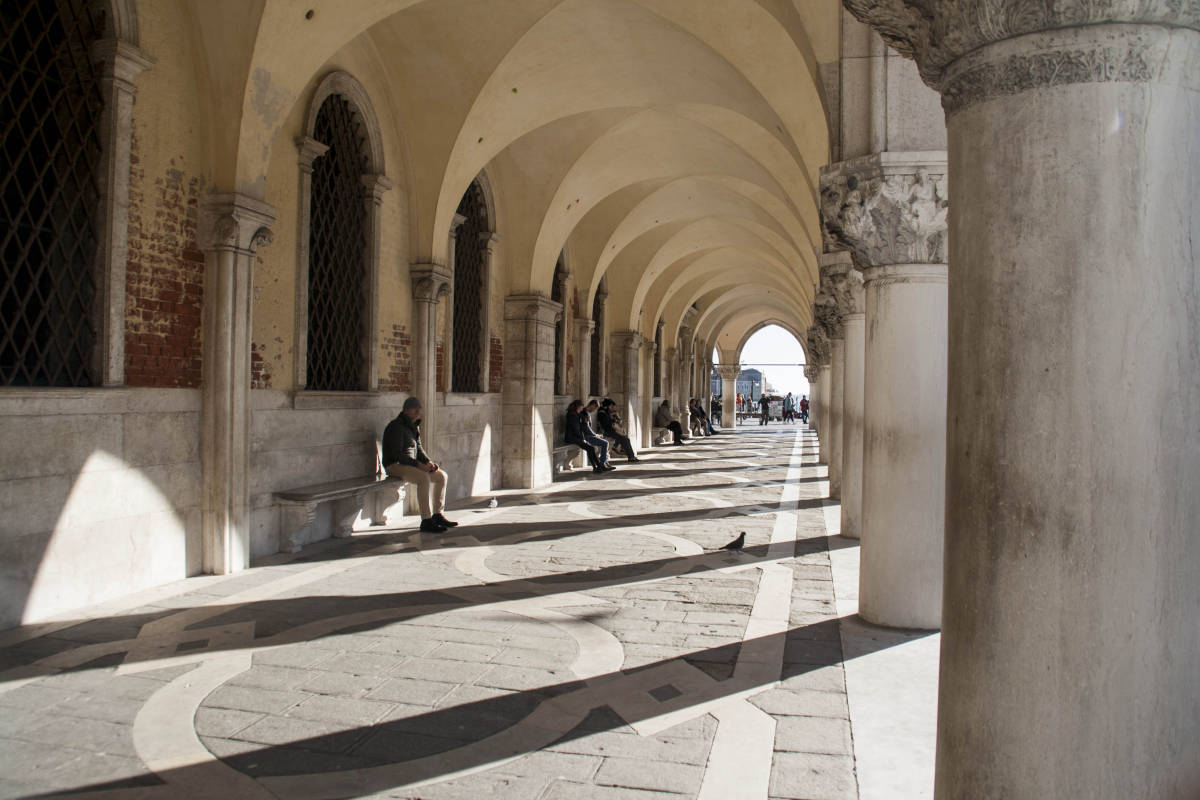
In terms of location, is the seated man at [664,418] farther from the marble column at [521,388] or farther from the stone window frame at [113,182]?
the stone window frame at [113,182]

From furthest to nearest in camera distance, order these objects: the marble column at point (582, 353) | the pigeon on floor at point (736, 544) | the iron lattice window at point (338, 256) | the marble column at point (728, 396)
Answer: the marble column at point (728, 396) → the marble column at point (582, 353) → the iron lattice window at point (338, 256) → the pigeon on floor at point (736, 544)

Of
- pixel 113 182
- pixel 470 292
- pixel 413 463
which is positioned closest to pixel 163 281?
pixel 113 182

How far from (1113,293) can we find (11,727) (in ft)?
12.7

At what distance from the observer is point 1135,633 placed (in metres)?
→ 1.69

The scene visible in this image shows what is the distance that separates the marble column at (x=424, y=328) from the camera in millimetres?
9117

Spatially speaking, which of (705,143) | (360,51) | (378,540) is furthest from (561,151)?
(378,540)

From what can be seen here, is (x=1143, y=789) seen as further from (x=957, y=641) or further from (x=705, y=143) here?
(x=705, y=143)

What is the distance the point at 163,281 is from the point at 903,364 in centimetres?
477

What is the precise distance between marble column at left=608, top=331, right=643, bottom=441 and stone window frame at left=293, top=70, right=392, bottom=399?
1070cm

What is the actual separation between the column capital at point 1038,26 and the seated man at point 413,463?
255 inches

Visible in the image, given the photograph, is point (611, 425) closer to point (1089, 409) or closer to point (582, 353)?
point (582, 353)

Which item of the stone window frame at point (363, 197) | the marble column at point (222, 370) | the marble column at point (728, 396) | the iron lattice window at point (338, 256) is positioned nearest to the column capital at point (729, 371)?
the marble column at point (728, 396)

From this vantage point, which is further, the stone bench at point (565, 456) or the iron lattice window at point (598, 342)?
the iron lattice window at point (598, 342)

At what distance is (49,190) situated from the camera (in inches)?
201
